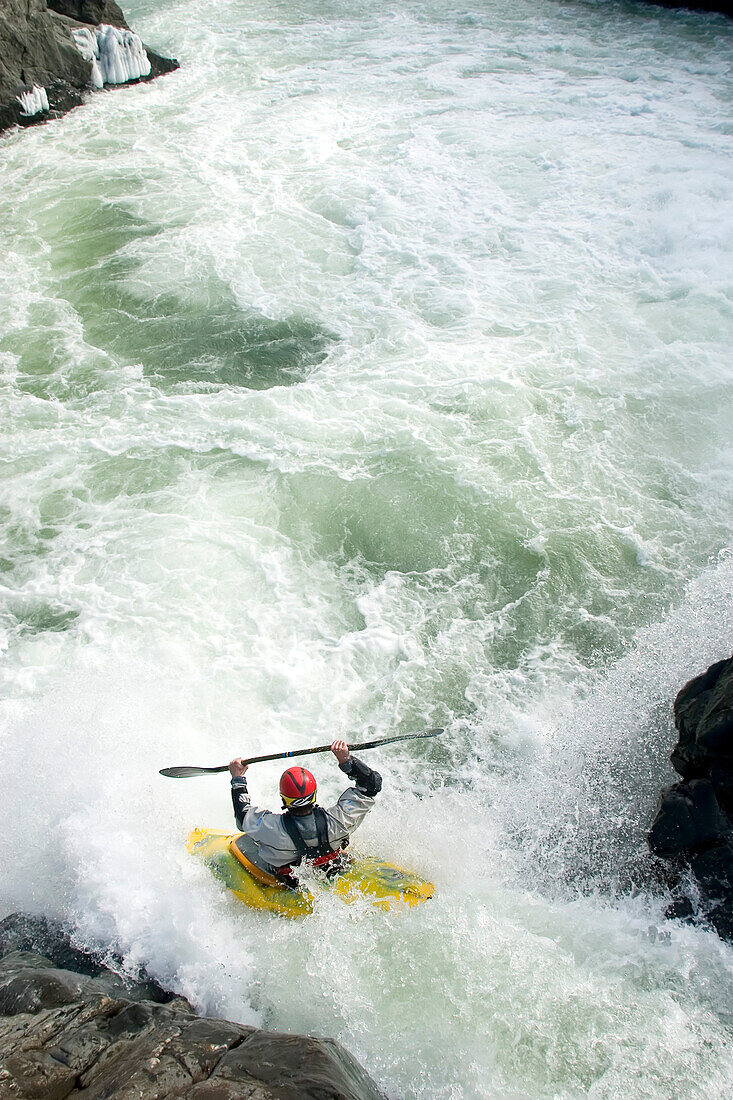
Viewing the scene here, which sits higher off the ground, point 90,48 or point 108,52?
point 90,48

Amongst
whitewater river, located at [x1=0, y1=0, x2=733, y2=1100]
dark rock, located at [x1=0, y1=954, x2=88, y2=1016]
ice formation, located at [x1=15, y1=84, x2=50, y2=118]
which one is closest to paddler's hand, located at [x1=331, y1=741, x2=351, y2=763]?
whitewater river, located at [x1=0, y1=0, x2=733, y2=1100]

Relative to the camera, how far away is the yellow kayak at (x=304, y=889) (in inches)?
183

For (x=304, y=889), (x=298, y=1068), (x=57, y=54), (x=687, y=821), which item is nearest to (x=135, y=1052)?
(x=298, y=1068)

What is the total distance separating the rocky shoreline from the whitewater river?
495 millimetres

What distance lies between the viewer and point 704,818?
466cm

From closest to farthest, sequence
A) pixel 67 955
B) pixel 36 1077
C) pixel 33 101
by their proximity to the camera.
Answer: pixel 36 1077 < pixel 67 955 < pixel 33 101

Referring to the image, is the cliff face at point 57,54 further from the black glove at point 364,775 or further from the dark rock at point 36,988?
the dark rock at point 36,988

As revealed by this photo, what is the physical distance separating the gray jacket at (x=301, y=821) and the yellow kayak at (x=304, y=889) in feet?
0.51

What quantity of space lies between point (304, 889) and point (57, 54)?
1864 cm

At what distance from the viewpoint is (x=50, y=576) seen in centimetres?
726

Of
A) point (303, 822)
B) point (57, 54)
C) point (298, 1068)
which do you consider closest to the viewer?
point (298, 1068)

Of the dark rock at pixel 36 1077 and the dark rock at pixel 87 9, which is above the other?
the dark rock at pixel 87 9

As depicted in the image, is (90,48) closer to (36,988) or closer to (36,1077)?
(36,988)

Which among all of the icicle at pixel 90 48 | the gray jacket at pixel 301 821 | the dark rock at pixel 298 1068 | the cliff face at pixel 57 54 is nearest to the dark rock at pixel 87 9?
the cliff face at pixel 57 54
